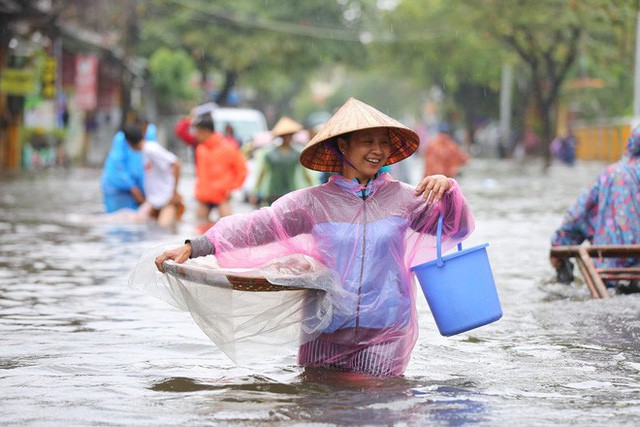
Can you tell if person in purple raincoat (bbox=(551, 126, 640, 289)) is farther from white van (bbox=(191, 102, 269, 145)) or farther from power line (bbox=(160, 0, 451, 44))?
power line (bbox=(160, 0, 451, 44))

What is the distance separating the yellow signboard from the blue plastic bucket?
84.2 feet

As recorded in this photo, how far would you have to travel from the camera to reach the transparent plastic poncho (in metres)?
Answer: 5.84

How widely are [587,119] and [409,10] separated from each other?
11908mm

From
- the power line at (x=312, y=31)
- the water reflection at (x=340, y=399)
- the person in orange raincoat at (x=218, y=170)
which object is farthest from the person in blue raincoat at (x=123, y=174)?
the power line at (x=312, y=31)

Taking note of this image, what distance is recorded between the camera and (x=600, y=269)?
9.44 m

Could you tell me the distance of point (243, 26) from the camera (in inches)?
2144

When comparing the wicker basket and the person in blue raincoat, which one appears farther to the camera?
the person in blue raincoat

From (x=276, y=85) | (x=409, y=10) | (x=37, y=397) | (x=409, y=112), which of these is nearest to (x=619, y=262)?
(x=37, y=397)

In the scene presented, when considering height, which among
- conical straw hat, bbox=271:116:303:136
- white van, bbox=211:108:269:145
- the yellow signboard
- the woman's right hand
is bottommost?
white van, bbox=211:108:269:145

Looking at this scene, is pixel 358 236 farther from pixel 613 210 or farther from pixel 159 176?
pixel 159 176

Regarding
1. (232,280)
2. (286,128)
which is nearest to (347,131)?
(232,280)

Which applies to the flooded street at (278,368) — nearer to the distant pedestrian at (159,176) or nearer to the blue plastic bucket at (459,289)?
the blue plastic bucket at (459,289)

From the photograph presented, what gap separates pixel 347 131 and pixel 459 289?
32.5 inches

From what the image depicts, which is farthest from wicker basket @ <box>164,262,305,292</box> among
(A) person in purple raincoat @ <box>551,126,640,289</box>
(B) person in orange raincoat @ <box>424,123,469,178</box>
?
(B) person in orange raincoat @ <box>424,123,469,178</box>
